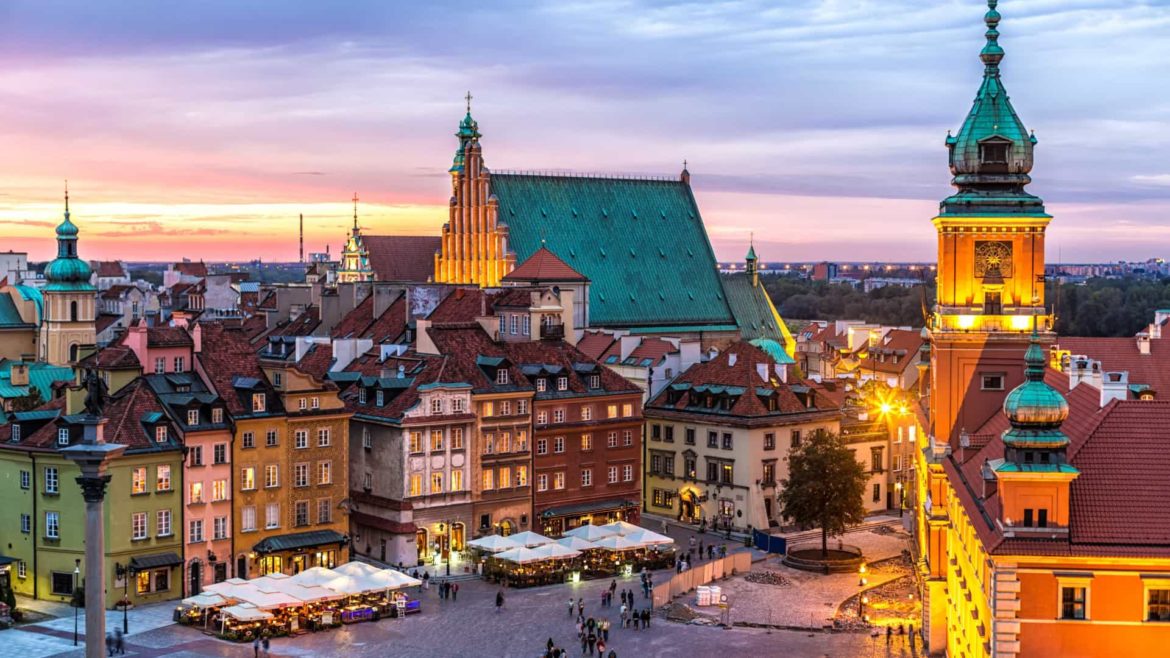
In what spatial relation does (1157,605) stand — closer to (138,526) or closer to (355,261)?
(138,526)

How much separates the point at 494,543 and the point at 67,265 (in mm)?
52056

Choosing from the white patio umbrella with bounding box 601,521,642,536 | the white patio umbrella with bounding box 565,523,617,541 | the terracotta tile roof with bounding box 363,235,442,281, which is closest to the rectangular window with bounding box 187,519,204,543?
the white patio umbrella with bounding box 565,523,617,541

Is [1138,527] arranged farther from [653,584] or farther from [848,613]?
[653,584]

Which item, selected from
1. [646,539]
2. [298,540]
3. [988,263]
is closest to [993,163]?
[988,263]

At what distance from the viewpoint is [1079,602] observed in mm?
47438

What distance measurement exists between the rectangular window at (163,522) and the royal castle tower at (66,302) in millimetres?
42606

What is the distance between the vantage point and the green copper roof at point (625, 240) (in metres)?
127

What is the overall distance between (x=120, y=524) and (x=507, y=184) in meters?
58.1

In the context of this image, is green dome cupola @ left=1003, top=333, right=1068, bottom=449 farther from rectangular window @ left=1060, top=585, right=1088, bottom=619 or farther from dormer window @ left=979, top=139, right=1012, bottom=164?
dormer window @ left=979, top=139, right=1012, bottom=164

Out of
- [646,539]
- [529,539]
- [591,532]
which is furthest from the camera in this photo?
[591,532]

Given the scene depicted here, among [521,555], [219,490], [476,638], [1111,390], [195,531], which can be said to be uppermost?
[1111,390]

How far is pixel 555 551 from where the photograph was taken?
273 feet

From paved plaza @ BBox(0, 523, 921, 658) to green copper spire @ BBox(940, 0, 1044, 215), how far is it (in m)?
20.2

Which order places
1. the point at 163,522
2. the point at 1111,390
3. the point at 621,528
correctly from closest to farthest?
the point at 1111,390 → the point at 163,522 → the point at 621,528
